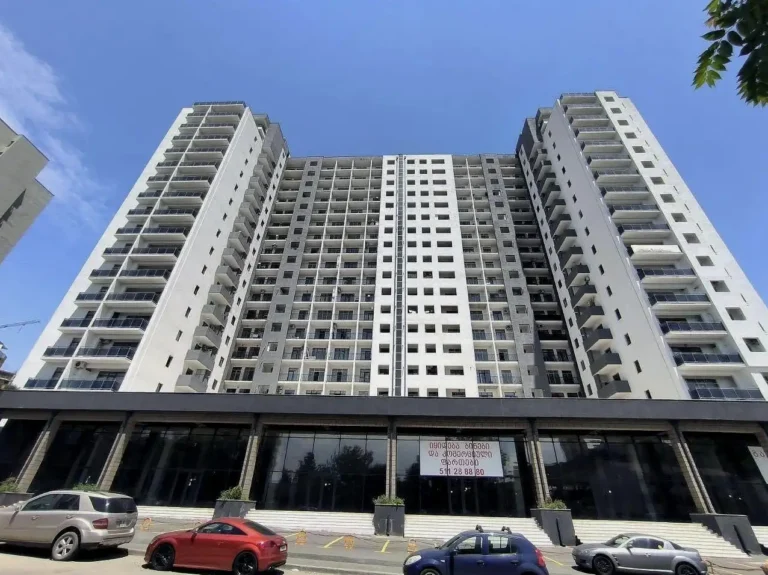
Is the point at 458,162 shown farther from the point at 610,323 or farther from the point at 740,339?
the point at 740,339

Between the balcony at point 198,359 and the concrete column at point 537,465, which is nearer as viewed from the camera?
the concrete column at point 537,465

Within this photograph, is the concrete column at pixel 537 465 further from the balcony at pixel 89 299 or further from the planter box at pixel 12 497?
the balcony at pixel 89 299

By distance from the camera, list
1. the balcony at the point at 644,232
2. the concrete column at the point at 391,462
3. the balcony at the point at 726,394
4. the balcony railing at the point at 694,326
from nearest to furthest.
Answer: the concrete column at the point at 391,462, the balcony at the point at 726,394, the balcony railing at the point at 694,326, the balcony at the point at 644,232

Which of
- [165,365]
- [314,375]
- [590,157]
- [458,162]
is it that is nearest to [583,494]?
[314,375]

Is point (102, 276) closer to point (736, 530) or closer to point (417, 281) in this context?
point (417, 281)

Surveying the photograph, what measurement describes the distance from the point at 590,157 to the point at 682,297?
71.6 feet

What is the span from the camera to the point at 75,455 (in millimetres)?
25469

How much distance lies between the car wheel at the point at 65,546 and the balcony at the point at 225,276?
1497 inches

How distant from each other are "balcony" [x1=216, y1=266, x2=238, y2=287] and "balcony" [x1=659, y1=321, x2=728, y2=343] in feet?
152

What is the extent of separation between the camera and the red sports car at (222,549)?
33.1 ft

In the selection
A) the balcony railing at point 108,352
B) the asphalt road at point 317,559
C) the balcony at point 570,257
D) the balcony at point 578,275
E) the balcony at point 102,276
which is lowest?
the asphalt road at point 317,559

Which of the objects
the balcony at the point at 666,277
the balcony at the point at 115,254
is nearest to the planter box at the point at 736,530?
the balcony at the point at 666,277

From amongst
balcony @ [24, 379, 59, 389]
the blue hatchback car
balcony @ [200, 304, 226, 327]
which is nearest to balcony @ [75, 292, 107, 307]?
balcony @ [24, 379, 59, 389]

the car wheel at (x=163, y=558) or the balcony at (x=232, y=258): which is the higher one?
the balcony at (x=232, y=258)
